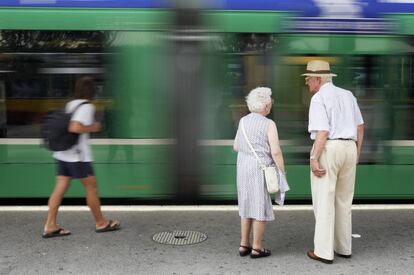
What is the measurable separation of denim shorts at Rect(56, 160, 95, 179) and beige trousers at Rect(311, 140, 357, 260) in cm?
218

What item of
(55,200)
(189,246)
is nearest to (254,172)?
(189,246)

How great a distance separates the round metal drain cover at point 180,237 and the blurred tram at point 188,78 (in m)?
0.64

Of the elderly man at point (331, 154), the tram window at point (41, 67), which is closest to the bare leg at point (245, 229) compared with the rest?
the elderly man at point (331, 154)

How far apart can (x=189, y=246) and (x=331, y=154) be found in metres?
1.59

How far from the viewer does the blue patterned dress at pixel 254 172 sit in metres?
4.50

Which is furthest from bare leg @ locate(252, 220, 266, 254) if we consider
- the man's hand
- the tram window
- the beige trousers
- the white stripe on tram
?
the tram window

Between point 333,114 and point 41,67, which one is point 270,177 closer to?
point 333,114

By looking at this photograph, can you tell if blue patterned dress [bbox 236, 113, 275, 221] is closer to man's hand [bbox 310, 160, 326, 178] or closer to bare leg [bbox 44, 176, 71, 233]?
man's hand [bbox 310, 160, 326, 178]

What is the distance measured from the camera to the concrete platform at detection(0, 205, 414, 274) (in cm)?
449

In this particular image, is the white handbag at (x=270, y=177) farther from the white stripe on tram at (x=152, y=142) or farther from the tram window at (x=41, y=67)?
the tram window at (x=41, y=67)

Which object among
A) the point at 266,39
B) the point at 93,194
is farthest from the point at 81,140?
the point at 266,39

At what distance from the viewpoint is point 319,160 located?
450 cm

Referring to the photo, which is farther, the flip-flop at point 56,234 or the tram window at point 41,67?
the tram window at point 41,67

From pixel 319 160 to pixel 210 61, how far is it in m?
1.93
